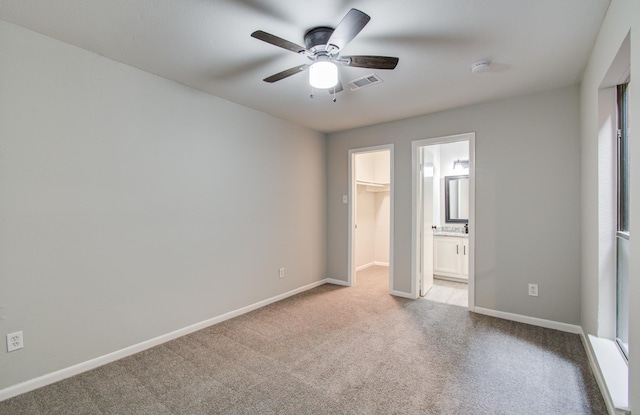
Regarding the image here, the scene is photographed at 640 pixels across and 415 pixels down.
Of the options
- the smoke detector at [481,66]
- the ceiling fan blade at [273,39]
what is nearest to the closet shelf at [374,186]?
the smoke detector at [481,66]

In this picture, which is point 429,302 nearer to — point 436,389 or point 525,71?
point 436,389

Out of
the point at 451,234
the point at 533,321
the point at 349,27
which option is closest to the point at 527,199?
the point at 533,321

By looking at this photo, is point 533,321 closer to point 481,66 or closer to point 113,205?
point 481,66

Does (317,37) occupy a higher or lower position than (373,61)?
higher

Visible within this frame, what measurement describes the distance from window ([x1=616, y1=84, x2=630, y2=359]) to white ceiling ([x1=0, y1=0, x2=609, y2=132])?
0.58 metres

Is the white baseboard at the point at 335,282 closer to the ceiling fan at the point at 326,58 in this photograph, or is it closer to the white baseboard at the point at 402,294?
the white baseboard at the point at 402,294

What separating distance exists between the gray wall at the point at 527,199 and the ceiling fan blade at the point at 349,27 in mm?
2393

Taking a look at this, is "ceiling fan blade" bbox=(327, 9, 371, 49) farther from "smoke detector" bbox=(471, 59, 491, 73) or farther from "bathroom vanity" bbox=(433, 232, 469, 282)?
"bathroom vanity" bbox=(433, 232, 469, 282)

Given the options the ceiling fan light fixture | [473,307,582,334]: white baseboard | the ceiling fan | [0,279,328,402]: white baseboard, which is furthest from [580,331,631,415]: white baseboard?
[0,279,328,402]: white baseboard

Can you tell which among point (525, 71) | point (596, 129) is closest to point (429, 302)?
point (596, 129)

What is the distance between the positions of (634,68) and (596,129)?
1.06 metres

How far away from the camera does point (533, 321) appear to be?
3174 millimetres

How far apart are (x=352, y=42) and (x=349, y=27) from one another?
61 centimetres

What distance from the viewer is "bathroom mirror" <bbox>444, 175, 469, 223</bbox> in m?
5.20
